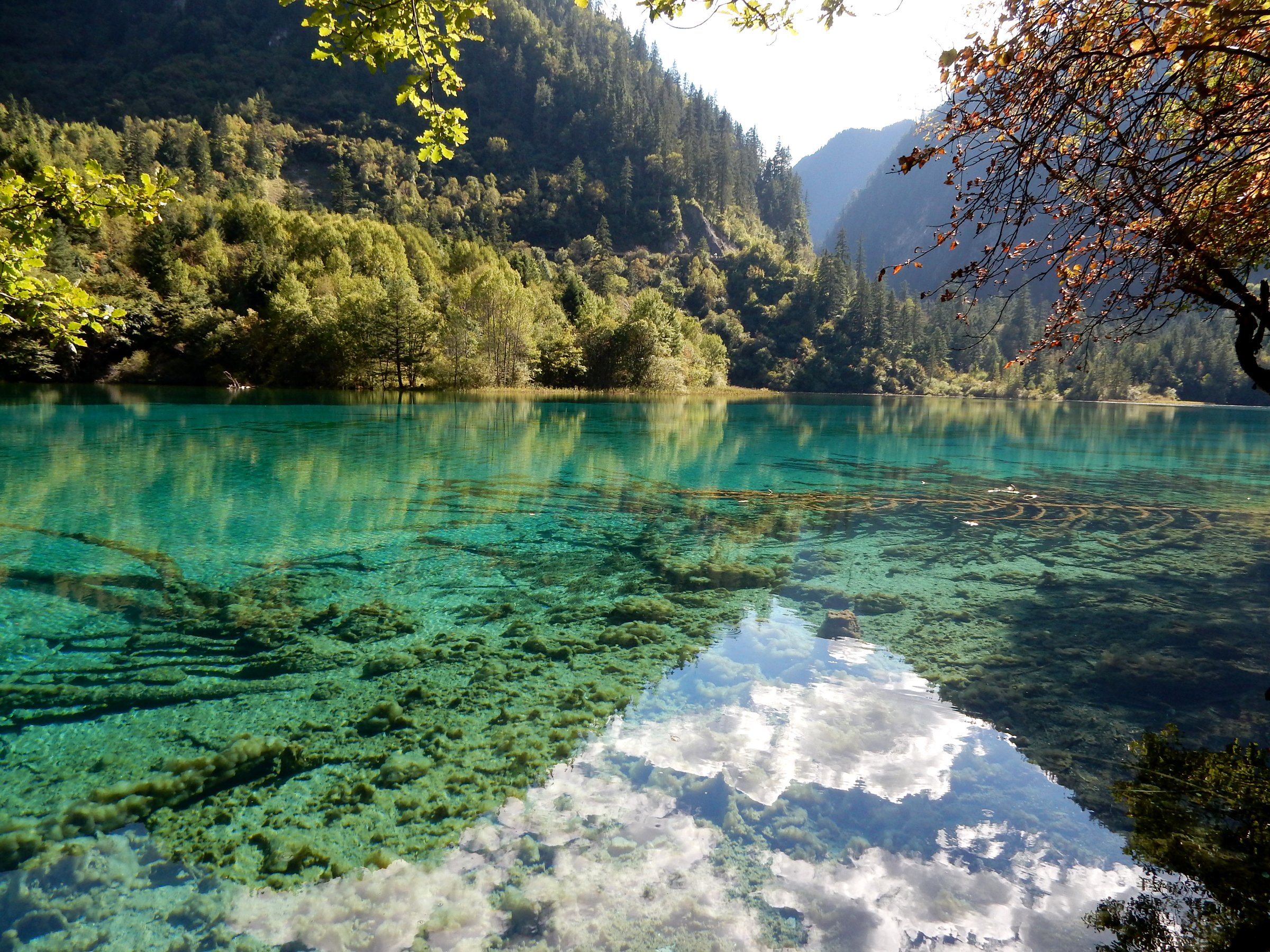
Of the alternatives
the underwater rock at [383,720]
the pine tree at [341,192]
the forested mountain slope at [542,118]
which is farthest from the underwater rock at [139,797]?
the forested mountain slope at [542,118]

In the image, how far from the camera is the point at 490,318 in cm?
7181

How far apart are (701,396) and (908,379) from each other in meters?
65.4

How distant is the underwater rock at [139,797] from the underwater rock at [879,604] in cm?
704

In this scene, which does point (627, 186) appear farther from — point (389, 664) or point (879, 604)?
point (389, 664)

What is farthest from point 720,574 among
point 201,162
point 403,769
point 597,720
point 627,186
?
point 627,186

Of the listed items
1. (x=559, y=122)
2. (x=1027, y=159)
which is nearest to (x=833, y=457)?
(x=1027, y=159)

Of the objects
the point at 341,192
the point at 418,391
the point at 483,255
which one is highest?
the point at 341,192

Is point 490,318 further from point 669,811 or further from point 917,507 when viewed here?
point 669,811

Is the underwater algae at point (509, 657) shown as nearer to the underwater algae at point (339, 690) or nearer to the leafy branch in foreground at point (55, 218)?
the underwater algae at point (339, 690)

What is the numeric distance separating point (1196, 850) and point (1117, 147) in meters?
4.73

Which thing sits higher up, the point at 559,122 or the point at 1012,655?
the point at 559,122

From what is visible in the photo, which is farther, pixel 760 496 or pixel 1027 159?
pixel 760 496

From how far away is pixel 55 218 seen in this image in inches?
267

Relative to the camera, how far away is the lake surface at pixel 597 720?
143 inches
